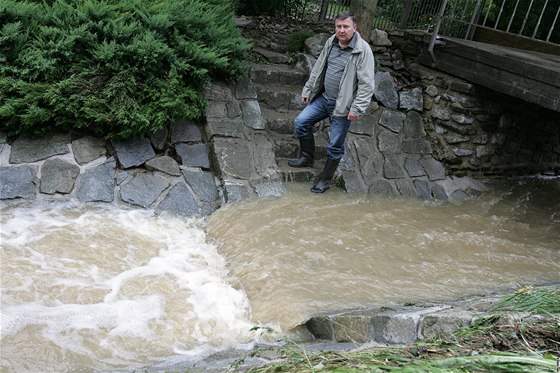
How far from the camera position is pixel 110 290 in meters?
3.96

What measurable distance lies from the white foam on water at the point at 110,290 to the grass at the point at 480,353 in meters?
1.50

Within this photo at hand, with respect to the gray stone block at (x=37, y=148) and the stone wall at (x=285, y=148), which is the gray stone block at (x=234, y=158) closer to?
the stone wall at (x=285, y=148)

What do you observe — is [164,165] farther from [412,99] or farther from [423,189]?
[412,99]

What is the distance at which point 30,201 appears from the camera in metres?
5.06

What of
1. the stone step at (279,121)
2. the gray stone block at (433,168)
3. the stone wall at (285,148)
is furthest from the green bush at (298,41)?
the gray stone block at (433,168)

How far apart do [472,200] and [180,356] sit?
483 cm

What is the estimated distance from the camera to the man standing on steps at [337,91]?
5.45 m

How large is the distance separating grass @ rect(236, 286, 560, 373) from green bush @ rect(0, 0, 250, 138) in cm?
401

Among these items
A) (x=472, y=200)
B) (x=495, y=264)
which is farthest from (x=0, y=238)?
(x=472, y=200)

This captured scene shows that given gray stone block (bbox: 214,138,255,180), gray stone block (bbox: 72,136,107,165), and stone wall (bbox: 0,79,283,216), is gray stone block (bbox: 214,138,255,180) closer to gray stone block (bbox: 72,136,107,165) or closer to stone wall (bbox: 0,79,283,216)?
stone wall (bbox: 0,79,283,216)

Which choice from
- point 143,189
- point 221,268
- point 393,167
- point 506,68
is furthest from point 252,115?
point 506,68

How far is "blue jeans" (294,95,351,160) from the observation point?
18.9 feet

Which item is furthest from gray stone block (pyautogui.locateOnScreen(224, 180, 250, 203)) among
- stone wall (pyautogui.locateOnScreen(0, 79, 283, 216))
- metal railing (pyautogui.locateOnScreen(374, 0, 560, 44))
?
metal railing (pyautogui.locateOnScreen(374, 0, 560, 44))

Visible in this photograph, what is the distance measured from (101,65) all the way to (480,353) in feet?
16.1
